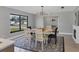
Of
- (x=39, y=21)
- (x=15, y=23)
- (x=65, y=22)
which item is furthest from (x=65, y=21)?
(x=15, y=23)

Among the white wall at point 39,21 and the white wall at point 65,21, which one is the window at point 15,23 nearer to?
the white wall at point 65,21

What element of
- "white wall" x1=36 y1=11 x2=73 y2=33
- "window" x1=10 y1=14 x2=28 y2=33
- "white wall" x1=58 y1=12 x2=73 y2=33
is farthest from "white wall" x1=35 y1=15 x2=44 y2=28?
"window" x1=10 y1=14 x2=28 y2=33

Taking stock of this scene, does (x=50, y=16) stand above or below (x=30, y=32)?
above

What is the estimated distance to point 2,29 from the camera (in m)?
4.79

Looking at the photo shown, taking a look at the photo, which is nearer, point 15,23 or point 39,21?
point 15,23

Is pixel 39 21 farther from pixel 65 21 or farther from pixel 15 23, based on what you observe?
pixel 15 23

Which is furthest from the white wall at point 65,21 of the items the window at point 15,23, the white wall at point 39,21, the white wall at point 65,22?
the window at point 15,23

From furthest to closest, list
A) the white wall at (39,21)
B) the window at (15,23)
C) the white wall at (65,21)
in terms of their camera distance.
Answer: the white wall at (39,21)
the white wall at (65,21)
the window at (15,23)

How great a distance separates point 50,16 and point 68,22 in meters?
1.61

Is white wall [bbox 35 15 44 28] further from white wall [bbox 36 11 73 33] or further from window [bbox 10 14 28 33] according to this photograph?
window [bbox 10 14 28 33]
